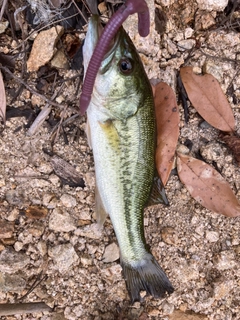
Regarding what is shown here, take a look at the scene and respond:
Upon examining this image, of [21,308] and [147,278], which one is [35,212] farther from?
[147,278]

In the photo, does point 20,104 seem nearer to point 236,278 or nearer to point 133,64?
point 133,64

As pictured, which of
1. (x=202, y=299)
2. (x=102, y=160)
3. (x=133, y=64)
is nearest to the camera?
(x=133, y=64)

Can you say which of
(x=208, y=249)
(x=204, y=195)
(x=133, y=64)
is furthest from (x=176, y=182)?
(x=133, y=64)

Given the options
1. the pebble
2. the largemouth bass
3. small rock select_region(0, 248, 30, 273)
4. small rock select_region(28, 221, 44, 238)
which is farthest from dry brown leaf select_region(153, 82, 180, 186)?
small rock select_region(0, 248, 30, 273)

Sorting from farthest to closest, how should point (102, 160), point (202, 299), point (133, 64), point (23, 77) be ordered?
point (202, 299) → point (23, 77) → point (102, 160) → point (133, 64)

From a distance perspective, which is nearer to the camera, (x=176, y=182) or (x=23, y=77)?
(x=23, y=77)

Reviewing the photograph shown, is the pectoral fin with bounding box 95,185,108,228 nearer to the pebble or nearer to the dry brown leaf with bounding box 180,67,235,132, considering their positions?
the pebble
